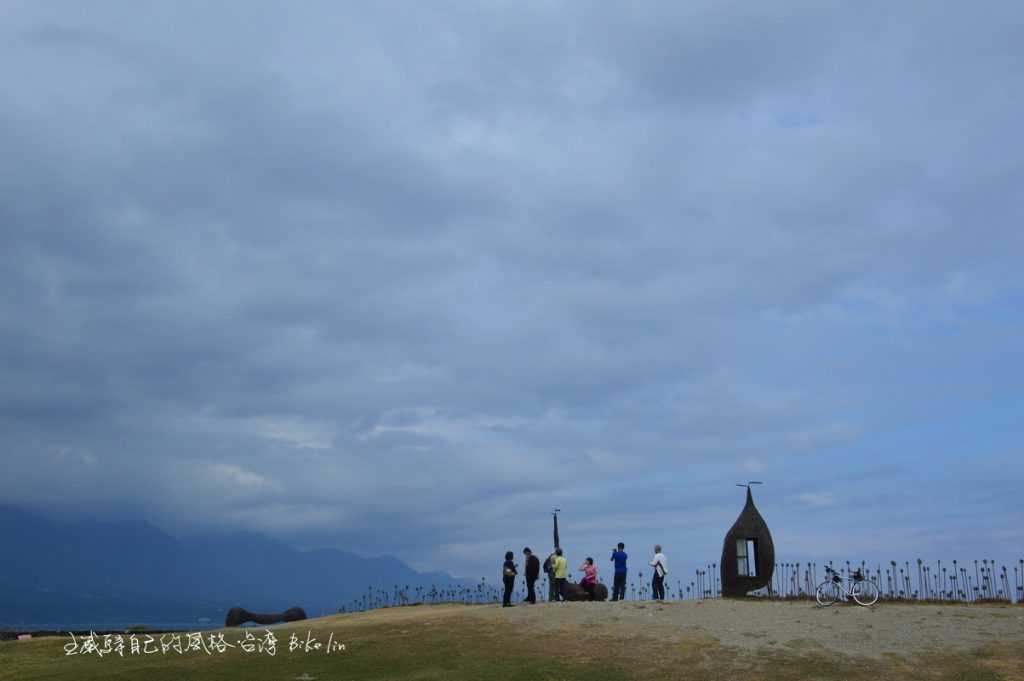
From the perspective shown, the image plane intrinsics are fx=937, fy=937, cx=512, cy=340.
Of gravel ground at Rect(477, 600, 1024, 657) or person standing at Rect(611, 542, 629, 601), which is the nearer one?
gravel ground at Rect(477, 600, 1024, 657)

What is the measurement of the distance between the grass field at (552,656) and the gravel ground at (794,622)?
0.39 feet

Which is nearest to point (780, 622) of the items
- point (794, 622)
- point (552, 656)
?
point (794, 622)

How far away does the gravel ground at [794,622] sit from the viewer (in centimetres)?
2512

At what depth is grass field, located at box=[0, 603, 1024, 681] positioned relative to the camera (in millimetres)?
22797

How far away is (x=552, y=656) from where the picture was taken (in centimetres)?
2486

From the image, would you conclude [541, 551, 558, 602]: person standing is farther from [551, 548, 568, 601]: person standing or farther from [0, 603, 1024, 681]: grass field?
[0, 603, 1024, 681]: grass field

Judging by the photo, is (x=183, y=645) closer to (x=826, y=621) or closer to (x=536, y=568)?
(x=536, y=568)

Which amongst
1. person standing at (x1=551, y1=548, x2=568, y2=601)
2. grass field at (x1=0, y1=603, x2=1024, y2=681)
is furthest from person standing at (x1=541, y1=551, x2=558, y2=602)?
grass field at (x1=0, y1=603, x2=1024, y2=681)

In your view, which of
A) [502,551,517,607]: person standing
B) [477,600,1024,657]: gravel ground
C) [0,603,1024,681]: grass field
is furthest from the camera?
[502,551,517,607]: person standing

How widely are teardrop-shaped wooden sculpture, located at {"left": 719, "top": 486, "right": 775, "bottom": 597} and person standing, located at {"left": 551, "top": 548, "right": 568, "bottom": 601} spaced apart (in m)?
6.66

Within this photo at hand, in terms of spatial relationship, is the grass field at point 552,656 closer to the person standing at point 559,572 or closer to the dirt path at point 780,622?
the dirt path at point 780,622

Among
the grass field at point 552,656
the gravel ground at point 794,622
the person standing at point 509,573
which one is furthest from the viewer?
the person standing at point 509,573

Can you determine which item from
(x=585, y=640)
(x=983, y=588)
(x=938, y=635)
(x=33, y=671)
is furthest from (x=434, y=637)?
(x=983, y=588)

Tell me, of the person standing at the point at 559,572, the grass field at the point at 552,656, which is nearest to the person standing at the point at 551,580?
the person standing at the point at 559,572
